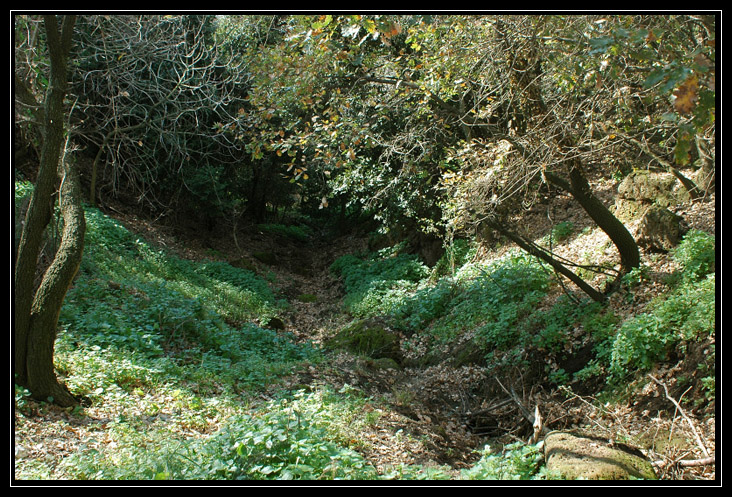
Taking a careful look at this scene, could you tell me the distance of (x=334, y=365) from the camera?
780 centimetres

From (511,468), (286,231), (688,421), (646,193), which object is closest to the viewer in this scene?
(511,468)

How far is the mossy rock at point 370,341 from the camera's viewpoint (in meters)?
9.23

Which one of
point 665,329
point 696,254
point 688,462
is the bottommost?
point 688,462

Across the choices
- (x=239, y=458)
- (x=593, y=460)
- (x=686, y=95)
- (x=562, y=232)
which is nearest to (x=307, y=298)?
(x=562, y=232)

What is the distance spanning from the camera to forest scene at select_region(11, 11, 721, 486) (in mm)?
4035

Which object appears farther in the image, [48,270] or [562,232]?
[562,232]

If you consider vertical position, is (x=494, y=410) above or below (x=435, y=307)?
below

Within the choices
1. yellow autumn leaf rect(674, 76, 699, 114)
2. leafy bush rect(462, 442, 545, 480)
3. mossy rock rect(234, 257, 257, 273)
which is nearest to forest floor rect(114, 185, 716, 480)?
leafy bush rect(462, 442, 545, 480)

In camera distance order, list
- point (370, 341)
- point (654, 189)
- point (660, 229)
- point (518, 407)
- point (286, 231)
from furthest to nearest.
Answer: point (286, 231), point (370, 341), point (654, 189), point (660, 229), point (518, 407)

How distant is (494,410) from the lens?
6.36 metres

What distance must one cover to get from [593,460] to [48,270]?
5427 millimetres

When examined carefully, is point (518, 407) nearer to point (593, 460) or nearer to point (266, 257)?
point (593, 460)

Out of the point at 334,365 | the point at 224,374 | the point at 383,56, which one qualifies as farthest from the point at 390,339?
the point at 383,56

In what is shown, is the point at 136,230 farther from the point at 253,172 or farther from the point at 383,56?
the point at 383,56
